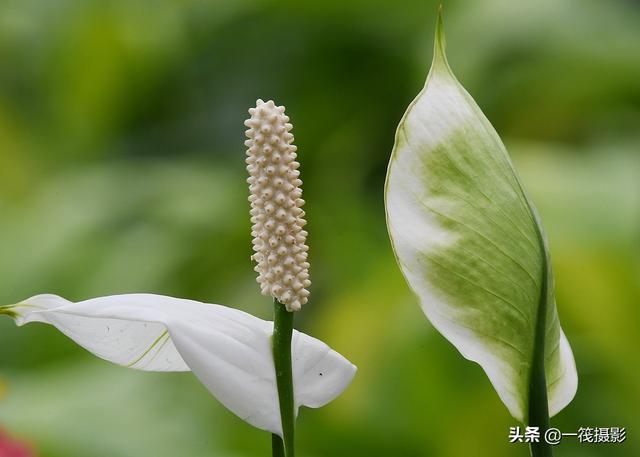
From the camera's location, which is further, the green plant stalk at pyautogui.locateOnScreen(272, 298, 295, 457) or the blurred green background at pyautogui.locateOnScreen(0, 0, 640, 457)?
the blurred green background at pyautogui.locateOnScreen(0, 0, 640, 457)

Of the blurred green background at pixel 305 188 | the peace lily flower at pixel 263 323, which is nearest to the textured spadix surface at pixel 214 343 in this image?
the peace lily flower at pixel 263 323

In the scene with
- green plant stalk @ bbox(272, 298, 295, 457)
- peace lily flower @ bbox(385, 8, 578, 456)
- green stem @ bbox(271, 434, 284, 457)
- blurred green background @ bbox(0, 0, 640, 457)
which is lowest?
green stem @ bbox(271, 434, 284, 457)

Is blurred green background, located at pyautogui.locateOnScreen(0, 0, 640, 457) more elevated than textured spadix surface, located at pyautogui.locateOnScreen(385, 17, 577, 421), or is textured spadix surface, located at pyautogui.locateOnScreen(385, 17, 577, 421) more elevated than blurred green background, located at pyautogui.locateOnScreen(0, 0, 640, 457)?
blurred green background, located at pyautogui.locateOnScreen(0, 0, 640, 457)

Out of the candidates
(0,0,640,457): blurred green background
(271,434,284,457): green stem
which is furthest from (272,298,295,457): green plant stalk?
(0,0,640,457): blurred green background

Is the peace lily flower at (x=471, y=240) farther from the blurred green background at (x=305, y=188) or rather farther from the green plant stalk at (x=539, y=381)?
the blurred green background at (x=305, y=188)

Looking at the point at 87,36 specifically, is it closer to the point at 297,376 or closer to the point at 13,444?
the point at 13,444

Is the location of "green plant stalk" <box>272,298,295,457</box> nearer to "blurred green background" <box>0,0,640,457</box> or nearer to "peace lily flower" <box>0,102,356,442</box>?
"peace lily flower" <box>0,102,356,442</box>

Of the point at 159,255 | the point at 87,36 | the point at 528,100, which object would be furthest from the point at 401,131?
the point at 87,36
